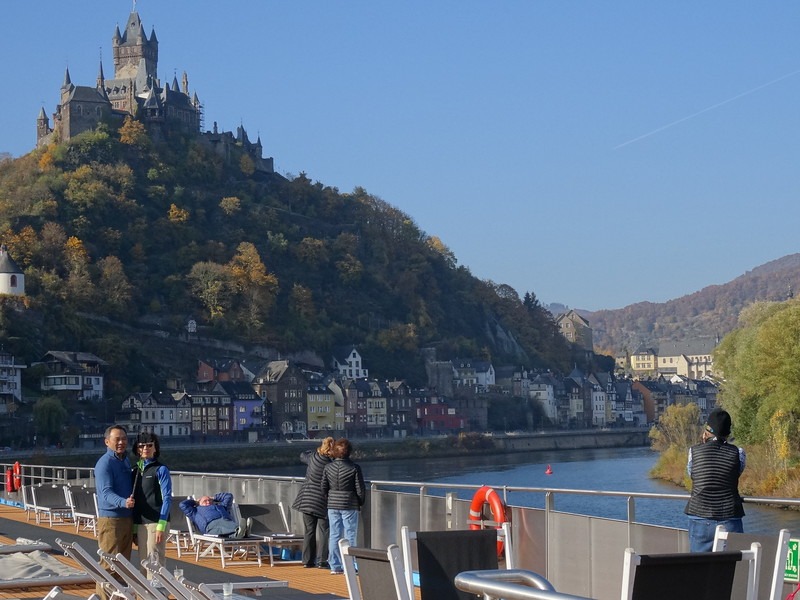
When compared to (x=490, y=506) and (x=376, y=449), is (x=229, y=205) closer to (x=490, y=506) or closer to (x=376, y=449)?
(x=376, y=449)

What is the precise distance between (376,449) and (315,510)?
8222 cm

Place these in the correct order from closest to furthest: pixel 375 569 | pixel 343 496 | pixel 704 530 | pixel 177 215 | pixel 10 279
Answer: pixel 375 569
pixel 704 530
pixel 343 496
pixel 10 279
pixel 177 215

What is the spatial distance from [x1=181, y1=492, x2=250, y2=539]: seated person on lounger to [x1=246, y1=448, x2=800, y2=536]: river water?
1179 cm

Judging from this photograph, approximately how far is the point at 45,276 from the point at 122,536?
94456mm

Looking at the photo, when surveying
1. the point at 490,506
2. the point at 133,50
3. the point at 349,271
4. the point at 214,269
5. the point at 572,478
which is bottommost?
the point at 572,478

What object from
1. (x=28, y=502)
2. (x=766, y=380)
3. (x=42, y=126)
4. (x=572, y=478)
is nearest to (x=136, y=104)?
(x=42, y=126)

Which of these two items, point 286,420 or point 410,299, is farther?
point 410,299

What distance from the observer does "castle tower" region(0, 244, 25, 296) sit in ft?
317

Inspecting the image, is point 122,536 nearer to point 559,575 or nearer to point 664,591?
point 559,575

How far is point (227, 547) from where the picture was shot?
13070 millimetres

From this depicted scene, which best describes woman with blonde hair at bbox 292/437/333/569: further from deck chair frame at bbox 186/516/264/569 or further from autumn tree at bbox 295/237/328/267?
autumn tree at bbox 295/237/328/267

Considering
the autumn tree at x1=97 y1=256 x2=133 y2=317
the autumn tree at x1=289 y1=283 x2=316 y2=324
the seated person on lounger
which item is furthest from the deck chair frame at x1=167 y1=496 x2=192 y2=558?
the autumn tree at x1=289 y1=283 x2=316 y2=324

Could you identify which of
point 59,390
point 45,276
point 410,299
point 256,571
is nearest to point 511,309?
point 410,299

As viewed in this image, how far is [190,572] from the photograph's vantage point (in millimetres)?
11375
